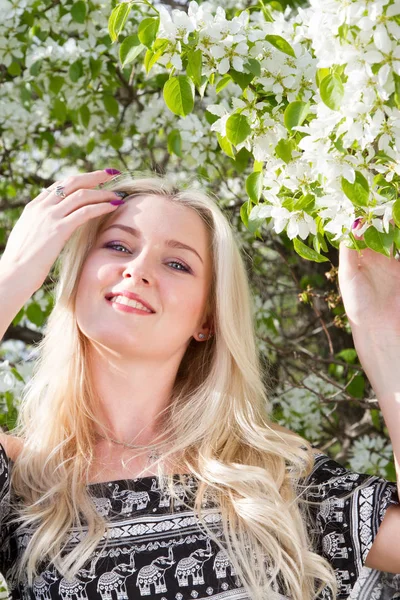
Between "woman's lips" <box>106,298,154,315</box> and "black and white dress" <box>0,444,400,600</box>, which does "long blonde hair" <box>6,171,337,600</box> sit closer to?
"black and white dress" <box>0,444,400,600</box>

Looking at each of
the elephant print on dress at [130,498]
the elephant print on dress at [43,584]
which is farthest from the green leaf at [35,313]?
the elephant print on dress at [43,584]

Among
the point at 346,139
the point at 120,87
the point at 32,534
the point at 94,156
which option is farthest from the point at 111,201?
the point at 94,156

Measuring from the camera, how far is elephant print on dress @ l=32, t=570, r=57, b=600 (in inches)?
78.7

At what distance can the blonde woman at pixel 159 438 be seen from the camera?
2027 millimetres

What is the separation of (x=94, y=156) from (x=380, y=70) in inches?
105

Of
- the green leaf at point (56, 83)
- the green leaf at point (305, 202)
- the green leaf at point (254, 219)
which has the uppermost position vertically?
the green leaf at point (56, 83)

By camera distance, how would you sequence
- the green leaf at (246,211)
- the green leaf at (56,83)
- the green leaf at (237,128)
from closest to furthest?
1. the green leaf at (237,128)
2. the green leaf at (246,211)
3. the green leaf at (56,83)

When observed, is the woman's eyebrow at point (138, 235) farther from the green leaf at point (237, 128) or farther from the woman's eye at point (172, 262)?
the green leaf at point (237, 128)

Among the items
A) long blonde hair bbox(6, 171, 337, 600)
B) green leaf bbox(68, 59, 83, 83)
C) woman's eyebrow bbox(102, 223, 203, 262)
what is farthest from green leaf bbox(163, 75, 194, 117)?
green leaf bbox(68, 59, 83, 83)

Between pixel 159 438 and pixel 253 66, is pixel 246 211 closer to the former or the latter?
pixel 253 66

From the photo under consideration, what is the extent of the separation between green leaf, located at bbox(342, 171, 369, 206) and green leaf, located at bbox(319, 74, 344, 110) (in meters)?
0.13

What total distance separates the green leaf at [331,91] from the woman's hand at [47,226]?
0.93m

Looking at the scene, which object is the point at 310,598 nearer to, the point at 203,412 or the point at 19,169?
the point at 203,412

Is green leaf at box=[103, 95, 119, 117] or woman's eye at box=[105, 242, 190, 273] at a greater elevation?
green leaf at box=[103, 95, 119, 117]
